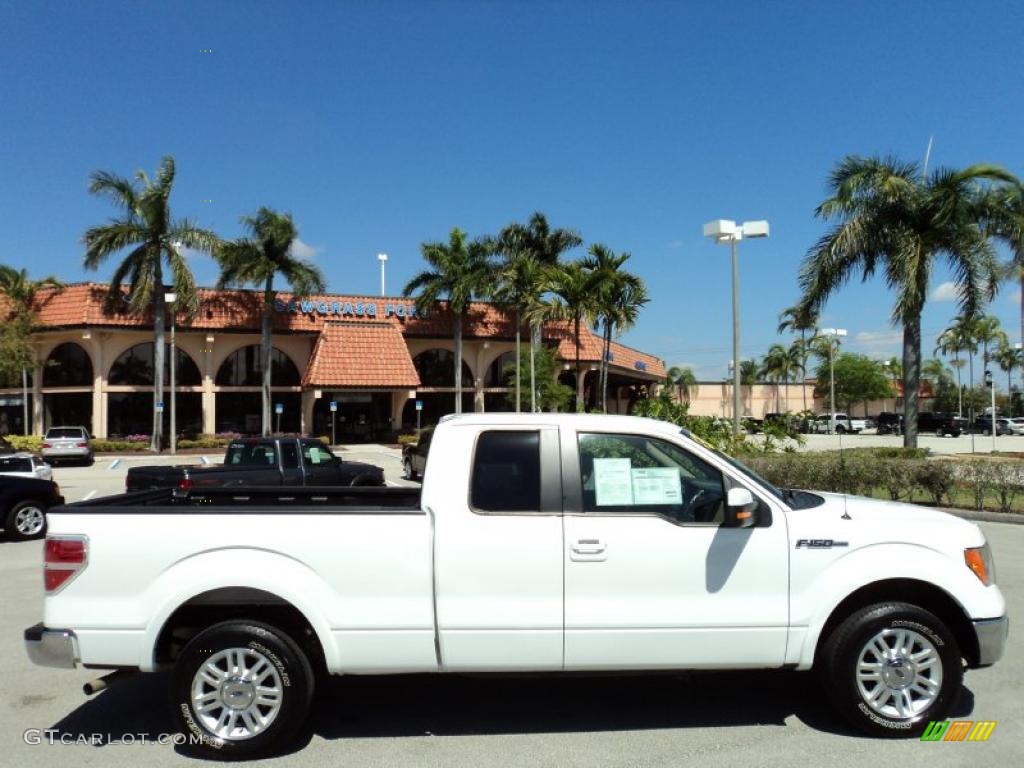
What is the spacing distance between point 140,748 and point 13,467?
1252cm

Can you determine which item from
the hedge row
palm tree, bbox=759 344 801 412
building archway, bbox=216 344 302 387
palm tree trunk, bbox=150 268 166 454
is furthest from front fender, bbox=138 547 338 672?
palm tree, bbox=759 344 801 412

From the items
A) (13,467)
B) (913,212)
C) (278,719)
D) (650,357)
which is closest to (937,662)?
(278,719)

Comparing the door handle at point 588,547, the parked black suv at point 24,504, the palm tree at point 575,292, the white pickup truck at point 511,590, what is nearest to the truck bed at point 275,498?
the white pickup truck at point 511,590

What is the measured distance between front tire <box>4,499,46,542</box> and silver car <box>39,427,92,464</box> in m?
21.1

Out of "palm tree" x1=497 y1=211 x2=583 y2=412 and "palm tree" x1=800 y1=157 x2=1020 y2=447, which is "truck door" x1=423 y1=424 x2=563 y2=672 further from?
"palm tree" x1=497 y1=211 x2=583 y2=412

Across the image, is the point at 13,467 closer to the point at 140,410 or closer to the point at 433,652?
the point at 433,652

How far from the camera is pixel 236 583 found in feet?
14.1

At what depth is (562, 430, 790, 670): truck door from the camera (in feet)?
14.3

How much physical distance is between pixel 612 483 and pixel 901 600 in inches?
72.0

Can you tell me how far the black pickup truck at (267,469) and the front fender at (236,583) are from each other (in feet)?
25.3

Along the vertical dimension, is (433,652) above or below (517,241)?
below

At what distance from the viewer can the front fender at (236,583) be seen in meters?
4.29

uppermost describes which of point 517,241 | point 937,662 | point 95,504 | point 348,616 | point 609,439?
point 517,241

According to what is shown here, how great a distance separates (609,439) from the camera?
465cm
